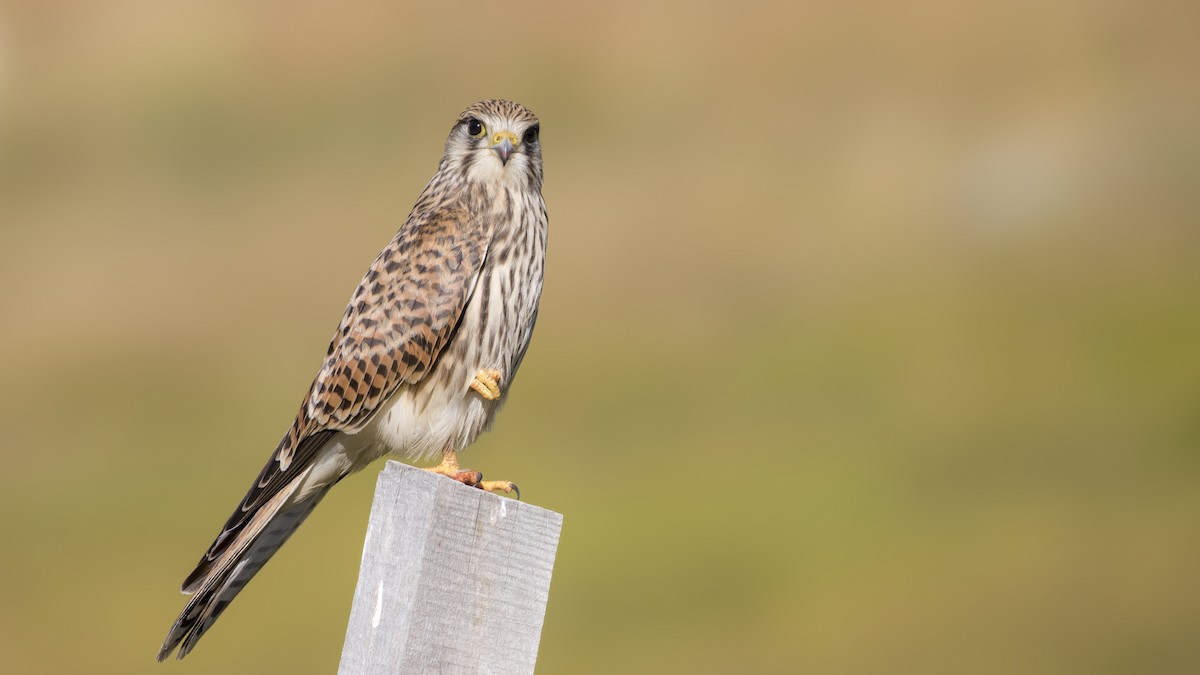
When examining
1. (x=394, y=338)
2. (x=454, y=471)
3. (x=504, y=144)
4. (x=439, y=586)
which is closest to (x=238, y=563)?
(x=454, y=471)

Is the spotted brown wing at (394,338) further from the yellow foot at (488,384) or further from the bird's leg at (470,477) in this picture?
the bird's leg at (470,477)

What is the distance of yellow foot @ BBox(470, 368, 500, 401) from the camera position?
3.50 metres

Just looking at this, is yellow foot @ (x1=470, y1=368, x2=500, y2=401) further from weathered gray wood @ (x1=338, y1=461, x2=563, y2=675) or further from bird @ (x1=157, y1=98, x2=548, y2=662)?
weathered gray wood @ (x1=338, y1=461, x2=563, y2=675)

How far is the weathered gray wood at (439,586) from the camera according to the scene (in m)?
1.99

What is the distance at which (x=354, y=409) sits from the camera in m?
3.63

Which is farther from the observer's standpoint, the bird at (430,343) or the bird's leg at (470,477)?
the bird at (430,343)

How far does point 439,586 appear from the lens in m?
2.02

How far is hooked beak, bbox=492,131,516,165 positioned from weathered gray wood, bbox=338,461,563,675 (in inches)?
73.3

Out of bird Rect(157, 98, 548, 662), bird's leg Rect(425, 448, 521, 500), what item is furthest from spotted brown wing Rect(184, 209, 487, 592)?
bird's leg Rect(425, 448, 521, 500)

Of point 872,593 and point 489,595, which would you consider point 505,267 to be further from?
point 872,593

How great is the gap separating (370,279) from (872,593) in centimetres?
520

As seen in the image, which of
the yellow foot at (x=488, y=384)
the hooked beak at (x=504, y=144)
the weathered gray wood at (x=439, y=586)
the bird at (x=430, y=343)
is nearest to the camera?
the weathered gray wood at (x=439, y=586)

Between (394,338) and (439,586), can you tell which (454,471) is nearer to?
(394,338)

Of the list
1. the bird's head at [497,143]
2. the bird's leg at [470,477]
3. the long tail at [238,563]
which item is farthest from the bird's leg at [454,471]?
the bird's head at [497,143]
